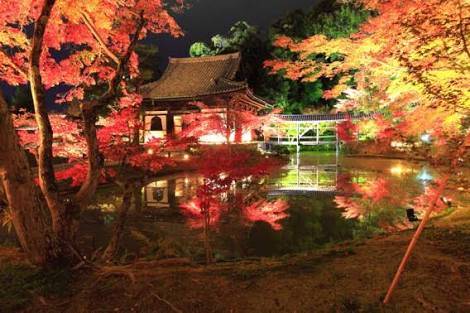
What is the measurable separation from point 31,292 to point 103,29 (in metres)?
4.55

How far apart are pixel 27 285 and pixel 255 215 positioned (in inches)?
286

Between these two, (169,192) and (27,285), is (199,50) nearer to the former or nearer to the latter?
(169,192)

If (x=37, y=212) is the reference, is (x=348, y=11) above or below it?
above

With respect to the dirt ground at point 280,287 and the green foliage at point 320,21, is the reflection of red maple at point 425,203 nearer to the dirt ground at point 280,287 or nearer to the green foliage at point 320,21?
the dirt ground at point 280,287

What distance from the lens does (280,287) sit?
3.88m

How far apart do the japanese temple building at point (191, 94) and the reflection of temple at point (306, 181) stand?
6.53m

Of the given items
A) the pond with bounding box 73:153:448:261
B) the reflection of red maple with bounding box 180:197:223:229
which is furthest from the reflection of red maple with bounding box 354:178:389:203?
the reflection of red maple with bounding box 180:197:223:229

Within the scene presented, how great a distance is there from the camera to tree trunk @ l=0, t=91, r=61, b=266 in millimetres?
4070

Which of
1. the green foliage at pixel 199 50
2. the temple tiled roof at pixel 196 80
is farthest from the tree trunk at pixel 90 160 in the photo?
the green foliage at pixel 199 50

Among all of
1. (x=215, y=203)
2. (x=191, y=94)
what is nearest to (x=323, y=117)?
(x=191, y=94)

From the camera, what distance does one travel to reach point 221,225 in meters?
9.35

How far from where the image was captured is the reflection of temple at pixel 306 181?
14.6 metres

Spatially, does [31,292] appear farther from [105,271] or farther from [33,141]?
[33,141]

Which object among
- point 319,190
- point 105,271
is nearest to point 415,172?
point 319,190
